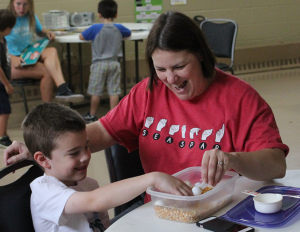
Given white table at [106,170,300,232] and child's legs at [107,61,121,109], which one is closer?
white table at [106,170,300,232]

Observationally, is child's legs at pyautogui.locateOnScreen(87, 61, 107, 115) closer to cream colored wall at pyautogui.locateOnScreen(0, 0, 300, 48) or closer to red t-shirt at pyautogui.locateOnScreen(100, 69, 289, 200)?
cream colored wall at pyautogui.locateOnScreen(0, 0, 300, 48)

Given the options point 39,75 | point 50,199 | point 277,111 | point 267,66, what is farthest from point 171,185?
point 267,66

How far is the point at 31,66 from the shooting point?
14.8 feet

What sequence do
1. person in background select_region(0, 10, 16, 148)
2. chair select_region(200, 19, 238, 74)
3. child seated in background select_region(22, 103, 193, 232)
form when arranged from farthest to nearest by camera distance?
chair select_region(200, 19, 238, 74), person in background select_region(0, 10, 16, 148), child seated in background select_region(22, 103, 193, 232)

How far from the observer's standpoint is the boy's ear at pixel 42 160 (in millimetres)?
1293

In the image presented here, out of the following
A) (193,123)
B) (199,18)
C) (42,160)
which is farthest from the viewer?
(199,18)

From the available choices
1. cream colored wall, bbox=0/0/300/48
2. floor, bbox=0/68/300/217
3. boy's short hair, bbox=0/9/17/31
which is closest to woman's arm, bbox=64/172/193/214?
floor, bbox=0/68/300/217

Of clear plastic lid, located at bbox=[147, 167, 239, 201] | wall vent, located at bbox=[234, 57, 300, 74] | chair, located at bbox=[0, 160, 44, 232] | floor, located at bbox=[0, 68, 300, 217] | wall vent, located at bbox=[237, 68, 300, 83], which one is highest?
clear plastic lid, located at bbox=[147, 167, 239, 201]

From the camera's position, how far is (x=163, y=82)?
59.0 inches

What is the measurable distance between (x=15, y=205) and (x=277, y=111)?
392 cm

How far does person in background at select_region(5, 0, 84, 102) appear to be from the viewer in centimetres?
446

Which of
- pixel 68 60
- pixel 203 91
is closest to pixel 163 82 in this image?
pixel 203 91

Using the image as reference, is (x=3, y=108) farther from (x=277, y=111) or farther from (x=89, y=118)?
(x=277, y=111)

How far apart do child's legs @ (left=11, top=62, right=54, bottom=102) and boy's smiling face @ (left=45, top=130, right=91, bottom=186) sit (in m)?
3.37
